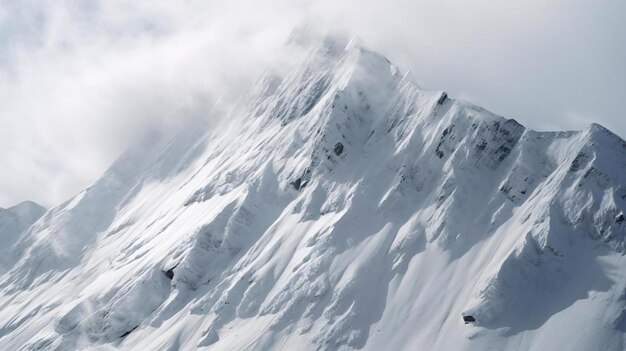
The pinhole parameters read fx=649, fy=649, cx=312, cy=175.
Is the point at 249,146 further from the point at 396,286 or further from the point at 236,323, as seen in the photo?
the point at 396,286

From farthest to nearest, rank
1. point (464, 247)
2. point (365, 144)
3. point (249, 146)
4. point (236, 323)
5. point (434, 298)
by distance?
point (249, 146)
point (365, 144)
point (236, 323)
point (464, 247)
point (434, 298)

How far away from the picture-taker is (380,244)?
5285 inches

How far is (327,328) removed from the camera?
12362cm

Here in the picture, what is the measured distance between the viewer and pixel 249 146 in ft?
646

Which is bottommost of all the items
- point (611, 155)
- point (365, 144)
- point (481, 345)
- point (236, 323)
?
point (481, 345)

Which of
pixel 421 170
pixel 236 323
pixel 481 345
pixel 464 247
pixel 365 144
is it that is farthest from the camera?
pixel 365 144

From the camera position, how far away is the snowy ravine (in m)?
112

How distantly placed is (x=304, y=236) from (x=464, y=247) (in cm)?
3742

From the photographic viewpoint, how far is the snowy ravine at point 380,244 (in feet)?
368

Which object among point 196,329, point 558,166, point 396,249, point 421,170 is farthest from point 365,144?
point 196,329

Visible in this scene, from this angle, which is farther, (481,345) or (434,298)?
(434,298)

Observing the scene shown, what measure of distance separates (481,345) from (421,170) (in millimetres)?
48302

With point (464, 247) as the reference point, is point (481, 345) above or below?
below

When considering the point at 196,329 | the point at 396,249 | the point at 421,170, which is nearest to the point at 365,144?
the point at 421,170
